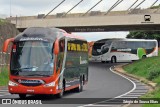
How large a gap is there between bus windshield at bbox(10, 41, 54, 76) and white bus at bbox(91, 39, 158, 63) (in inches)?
1878

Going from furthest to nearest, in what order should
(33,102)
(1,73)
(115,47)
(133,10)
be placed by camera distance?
(115,47) → (133,10) → (1,73) → (33,102)

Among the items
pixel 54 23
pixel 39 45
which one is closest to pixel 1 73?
pixel 39 45

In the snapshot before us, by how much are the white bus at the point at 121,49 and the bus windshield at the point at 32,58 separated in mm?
47709

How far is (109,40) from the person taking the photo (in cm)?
6888

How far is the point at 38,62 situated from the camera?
20.2 m

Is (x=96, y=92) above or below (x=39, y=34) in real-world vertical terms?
below

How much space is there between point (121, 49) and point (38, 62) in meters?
48.4

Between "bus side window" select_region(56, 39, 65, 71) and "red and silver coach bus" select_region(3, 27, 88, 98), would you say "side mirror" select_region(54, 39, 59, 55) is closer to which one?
"red and silver coach bus" select_region(3, 27, 88, 98)

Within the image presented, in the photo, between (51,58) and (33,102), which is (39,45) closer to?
(51,58)

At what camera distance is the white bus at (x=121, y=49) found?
68.1 metres

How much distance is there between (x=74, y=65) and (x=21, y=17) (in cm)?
4136

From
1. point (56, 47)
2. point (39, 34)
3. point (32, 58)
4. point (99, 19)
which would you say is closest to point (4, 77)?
point (39, 34)

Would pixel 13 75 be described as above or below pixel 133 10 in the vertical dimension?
below

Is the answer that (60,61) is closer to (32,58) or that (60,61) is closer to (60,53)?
(60,53)
